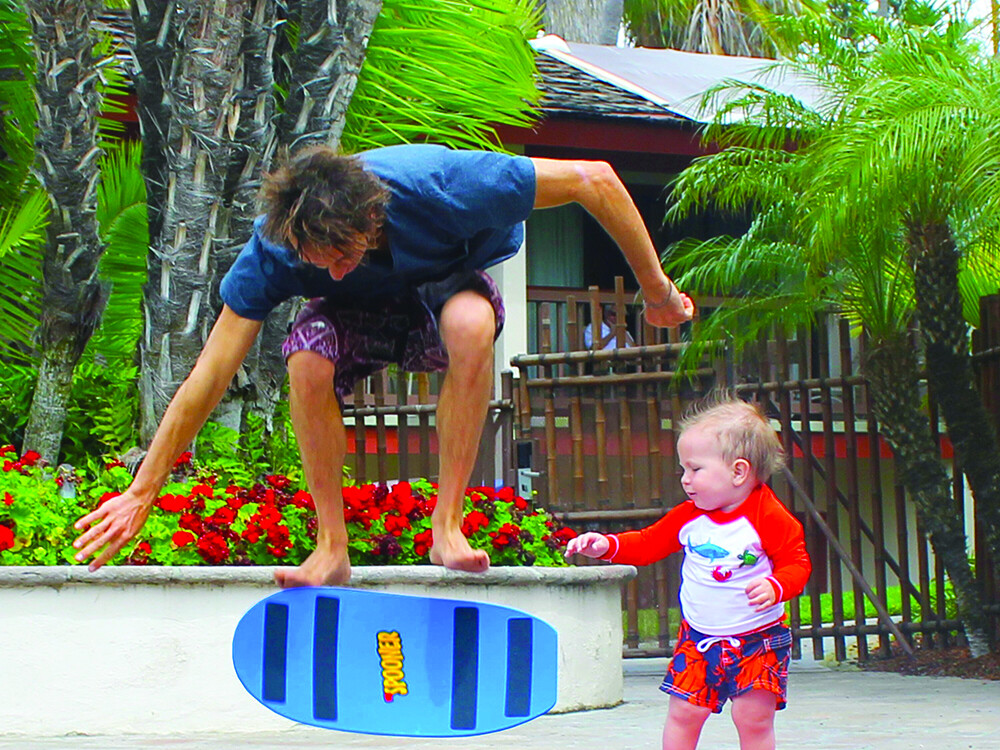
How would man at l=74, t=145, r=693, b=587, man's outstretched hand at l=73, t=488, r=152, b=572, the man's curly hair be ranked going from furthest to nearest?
man's outstretched hand at l=73, t=488, r=152, b=572
man at l=74, t=145, r=693, b=587
the man's curly hair

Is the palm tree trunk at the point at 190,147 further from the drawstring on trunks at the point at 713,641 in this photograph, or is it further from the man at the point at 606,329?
the drawstring on trunks at the point at 713,641

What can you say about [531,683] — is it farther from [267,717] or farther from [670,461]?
[670,461]

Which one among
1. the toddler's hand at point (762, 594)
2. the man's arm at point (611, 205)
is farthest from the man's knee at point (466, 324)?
the toddler's hand at point (762, 594)

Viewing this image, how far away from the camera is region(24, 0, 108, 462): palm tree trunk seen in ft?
20.7

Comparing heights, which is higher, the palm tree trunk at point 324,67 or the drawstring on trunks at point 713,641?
the palm tree trunk at point 324,67

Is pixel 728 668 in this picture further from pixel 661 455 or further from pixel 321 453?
pixel 661 455

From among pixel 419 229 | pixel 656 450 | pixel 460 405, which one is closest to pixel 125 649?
pixel 460 405

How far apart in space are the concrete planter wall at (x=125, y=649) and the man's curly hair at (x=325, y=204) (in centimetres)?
252

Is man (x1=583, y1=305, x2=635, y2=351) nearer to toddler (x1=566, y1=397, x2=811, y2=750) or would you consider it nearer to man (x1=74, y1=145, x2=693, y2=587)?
toddler (x1=566, y1=397, x2=811, y2=750)

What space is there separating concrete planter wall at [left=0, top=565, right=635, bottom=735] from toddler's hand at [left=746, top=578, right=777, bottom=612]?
234cm

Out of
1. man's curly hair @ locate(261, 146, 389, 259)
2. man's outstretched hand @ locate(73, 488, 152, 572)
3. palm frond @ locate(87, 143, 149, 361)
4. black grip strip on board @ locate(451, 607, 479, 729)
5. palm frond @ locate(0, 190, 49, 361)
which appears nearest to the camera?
man's curly hair @ locate(261, 146, 389, 259)

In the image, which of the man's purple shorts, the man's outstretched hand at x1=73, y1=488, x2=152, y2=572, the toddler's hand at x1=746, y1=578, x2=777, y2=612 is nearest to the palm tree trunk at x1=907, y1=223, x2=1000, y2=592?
the toddler's hand at x1=746, y1=578, x2=777, y2=612

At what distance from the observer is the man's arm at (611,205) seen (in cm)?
331

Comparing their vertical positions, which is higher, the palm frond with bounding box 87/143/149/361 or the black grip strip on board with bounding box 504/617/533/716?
the palm frond with bounding box 87/143/149/361
